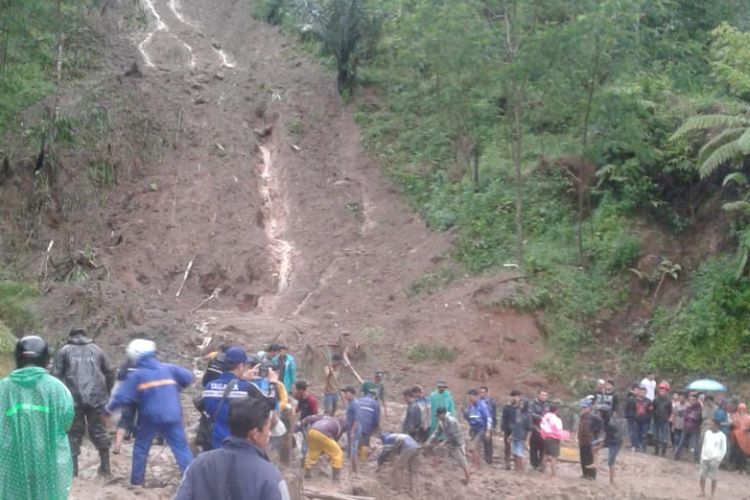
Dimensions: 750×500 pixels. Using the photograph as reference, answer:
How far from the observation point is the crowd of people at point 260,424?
4.64 meters

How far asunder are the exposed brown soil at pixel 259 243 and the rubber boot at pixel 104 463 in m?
1.51

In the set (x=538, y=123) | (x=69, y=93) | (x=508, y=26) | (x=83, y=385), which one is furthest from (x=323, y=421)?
Result: (x=69, y=93)

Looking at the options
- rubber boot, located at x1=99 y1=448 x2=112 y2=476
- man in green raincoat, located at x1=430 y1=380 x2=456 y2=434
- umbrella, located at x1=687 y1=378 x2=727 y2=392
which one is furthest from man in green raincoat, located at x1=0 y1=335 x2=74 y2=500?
umbrella, located at x1=687 y1=378 x2=727 y2=392

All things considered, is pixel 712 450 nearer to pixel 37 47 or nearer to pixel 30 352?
pixel 30 352

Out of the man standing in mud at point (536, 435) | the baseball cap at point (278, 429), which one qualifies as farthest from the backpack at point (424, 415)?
the baseball cap at point (278, 429)

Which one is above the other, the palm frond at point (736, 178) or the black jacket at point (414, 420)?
the palm frond at point (736, 178)

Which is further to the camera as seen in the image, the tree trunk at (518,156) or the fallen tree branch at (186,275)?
the fallen tree branch at (186,275)

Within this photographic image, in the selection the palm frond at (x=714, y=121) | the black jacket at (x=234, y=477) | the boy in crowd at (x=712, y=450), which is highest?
the palm frond at (x=714, y=121)

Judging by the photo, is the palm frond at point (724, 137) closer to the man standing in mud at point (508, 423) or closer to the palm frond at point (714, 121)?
the palm frond at point (714, 121)

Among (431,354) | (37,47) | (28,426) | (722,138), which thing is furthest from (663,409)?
(37,47)

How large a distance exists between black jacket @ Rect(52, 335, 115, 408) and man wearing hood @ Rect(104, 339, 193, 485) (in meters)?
0.63

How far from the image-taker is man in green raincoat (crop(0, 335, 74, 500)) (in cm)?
597

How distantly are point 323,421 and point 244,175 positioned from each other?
1991 cm

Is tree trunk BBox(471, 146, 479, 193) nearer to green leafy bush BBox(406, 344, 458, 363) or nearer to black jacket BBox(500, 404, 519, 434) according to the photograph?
green leafy bush BBox(406, 344, 458, 363)
